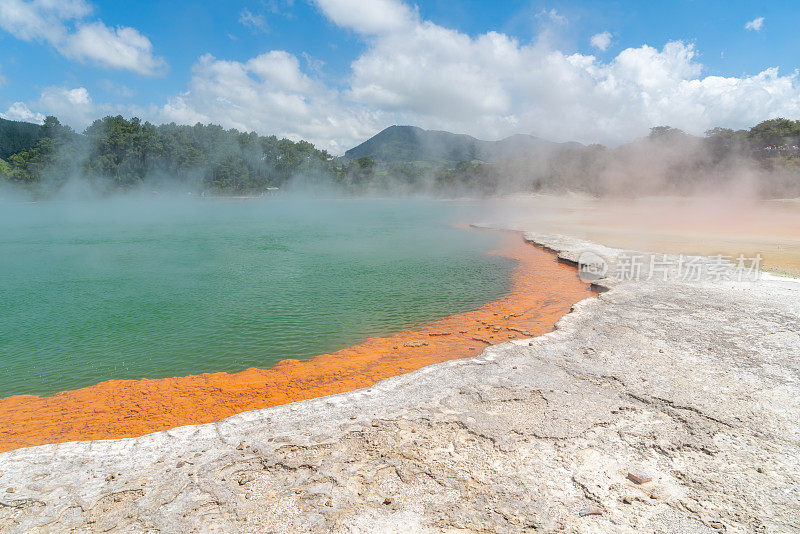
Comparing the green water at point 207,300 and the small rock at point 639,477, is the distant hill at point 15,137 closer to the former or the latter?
the green water at point 207,300

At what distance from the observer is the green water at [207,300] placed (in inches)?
217

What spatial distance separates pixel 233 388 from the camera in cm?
457

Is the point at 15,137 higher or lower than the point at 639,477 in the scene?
higher

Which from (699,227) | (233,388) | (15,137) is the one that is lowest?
(233,388)

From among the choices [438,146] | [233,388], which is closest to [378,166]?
[438,146]

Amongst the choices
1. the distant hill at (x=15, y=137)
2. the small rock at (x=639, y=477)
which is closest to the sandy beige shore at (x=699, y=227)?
the small rock at (x=639, y=477)

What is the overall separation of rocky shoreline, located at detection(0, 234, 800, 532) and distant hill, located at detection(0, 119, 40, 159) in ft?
238

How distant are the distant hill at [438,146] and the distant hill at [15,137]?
58.5 metres

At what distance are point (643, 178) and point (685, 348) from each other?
31738 mm

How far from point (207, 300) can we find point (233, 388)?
3.98 meters

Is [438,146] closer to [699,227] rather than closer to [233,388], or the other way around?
[699,227]

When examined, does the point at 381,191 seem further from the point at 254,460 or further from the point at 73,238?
the point at 254,460

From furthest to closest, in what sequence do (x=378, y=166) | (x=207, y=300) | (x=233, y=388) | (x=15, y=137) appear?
(x=378, y=166), (x=15, y=137), (x=207, y=300), (x=233, y=388)

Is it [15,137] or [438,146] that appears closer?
[15,137]
